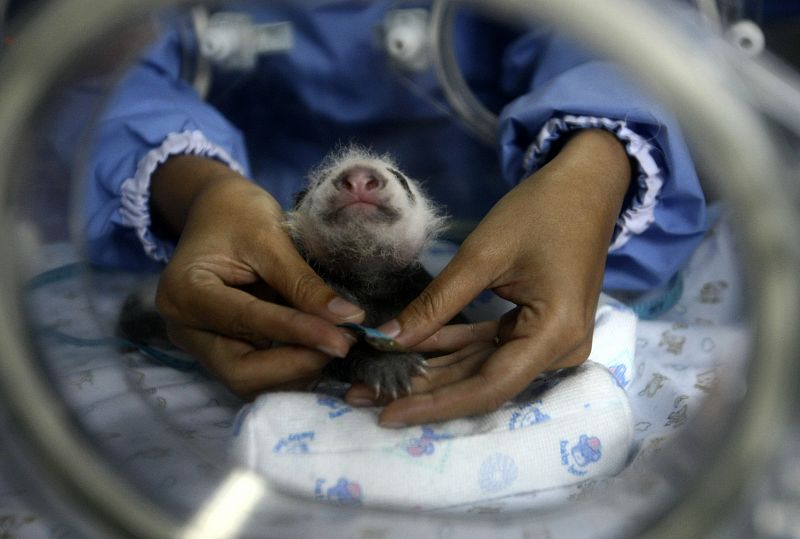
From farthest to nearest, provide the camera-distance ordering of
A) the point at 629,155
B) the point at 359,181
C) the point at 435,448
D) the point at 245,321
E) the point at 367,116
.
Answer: the point at 367,116
the point at 629,155
the point at 359,181
the point at 245,321
the point at 435,448

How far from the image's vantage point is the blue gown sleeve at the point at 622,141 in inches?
36.2

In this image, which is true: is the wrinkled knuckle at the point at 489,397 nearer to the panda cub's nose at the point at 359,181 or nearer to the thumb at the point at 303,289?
the thumb at the point at 303,289

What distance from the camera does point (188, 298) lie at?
810 millimetres

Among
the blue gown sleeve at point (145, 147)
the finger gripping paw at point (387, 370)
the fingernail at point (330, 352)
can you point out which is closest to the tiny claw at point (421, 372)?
the finger gripping paw at point (387, 370)

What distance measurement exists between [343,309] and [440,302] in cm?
10

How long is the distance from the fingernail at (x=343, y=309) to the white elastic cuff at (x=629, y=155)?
41 cm

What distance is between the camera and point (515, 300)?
800 mm

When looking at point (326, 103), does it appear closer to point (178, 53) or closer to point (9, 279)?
point (178, 53)

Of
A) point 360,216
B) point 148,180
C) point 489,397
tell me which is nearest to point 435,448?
point 489,397

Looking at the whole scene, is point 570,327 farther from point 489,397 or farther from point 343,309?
point 343,309

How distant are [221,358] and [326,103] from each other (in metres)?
0.50

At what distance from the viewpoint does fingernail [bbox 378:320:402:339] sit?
2.36 feet

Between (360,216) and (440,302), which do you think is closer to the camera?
(440,302)

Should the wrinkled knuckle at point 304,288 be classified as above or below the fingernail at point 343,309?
below
